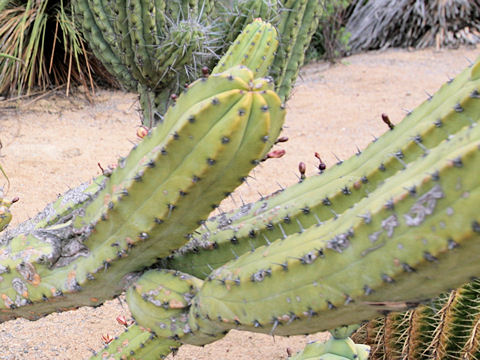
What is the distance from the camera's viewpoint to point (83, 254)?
1.42m

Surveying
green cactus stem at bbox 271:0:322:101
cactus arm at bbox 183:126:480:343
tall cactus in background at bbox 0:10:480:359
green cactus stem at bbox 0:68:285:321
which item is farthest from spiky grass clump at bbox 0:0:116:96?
cactus arm at bbox 183:126:480:343

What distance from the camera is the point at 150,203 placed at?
1228mm

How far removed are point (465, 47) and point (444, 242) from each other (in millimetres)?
9192

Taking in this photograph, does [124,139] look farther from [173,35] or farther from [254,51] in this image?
[254,51]

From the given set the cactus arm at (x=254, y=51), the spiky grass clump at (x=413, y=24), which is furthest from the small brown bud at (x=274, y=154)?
the spiky grass clump at (x=413, y=24)

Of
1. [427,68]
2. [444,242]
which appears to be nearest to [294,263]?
[444,242]

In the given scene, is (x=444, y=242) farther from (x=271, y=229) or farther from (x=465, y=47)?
(x=465, y=47)

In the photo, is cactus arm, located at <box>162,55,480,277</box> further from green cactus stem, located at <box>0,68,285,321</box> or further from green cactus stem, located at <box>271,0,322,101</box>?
green cactus stem, located at <box>271,0,322,101</box>

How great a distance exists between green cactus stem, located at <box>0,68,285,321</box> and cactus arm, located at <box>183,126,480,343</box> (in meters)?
0.17

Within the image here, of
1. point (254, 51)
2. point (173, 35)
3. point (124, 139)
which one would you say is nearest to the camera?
point (254, 51)

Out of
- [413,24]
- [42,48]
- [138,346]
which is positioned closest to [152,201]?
[138,346]

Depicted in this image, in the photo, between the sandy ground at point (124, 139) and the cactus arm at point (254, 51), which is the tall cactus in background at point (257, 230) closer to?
the cactus arm at point (254, 51)

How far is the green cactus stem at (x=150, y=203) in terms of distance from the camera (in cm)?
108

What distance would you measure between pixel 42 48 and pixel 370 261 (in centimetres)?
656
